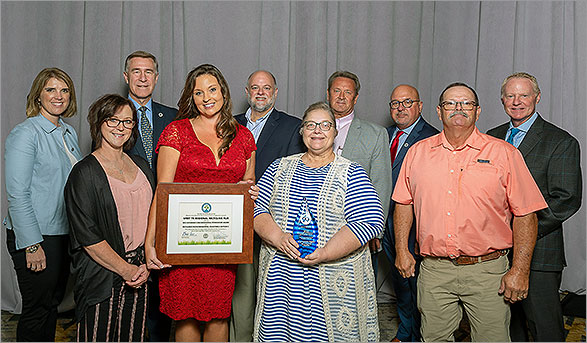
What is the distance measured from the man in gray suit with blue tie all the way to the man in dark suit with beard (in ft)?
1.13

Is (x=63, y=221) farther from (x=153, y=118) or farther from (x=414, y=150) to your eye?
(x=414, y=150)

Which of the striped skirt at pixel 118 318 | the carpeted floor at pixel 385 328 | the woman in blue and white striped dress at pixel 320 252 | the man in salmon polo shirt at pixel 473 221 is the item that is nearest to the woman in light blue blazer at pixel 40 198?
the striped skirt at pixel 118 318

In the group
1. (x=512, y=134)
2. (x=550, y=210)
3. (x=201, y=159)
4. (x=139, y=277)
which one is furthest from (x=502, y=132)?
(x=139, y=277)

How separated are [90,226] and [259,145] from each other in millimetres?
1171

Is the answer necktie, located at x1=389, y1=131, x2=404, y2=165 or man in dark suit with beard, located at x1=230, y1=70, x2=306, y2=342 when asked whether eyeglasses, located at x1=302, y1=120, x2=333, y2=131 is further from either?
necktie, located at x1=389, y1=131, x2=404, y2=165

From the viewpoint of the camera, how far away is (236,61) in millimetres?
4254

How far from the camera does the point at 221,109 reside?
2.48 m

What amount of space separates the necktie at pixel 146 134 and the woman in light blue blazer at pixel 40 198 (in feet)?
1.31

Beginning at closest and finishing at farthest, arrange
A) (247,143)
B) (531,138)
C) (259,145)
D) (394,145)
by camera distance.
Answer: (247,143)
(531,138)
(259,145)
(394,145)

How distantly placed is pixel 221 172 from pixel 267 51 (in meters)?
2.16

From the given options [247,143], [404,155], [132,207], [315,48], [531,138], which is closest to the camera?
[132,207]

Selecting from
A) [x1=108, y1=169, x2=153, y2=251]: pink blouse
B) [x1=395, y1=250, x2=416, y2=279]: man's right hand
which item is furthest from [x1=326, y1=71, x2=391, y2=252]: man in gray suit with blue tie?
[x1=108, y1=169, x2=153, y2=251]: pink blouse

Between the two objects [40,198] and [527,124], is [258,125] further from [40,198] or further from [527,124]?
[527,124]

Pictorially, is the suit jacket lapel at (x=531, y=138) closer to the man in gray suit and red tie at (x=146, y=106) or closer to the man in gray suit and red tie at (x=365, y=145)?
the man in gray suit and red tie at (x=365, y=145)
